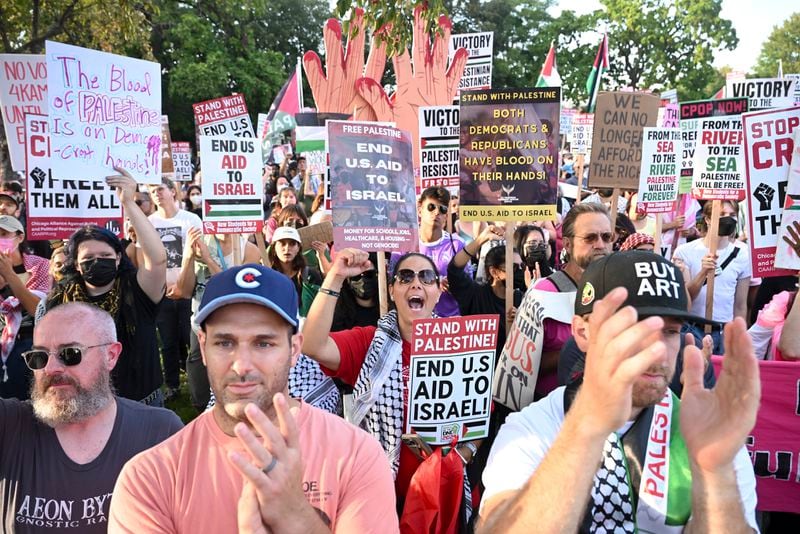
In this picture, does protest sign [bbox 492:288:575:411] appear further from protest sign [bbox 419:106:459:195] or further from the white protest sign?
protest sign [bbox 419:106:459:195]

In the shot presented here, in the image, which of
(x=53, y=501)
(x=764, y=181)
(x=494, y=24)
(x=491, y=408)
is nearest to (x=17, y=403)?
(x=53, y=501)

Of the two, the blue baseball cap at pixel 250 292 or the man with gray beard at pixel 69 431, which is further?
the man with gray beard at pixel 69 431

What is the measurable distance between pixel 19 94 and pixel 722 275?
22.0ft

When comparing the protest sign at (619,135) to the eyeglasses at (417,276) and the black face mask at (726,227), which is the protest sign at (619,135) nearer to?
the black face mask at (726,227)

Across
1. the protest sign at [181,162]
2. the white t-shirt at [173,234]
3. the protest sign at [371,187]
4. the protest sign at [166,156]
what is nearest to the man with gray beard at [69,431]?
the protest sign at [371,187]

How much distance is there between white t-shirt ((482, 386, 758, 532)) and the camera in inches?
82.0

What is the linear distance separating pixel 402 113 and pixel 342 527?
7.73 m

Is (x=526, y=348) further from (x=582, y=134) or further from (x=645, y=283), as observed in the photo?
(x=582, y=134)

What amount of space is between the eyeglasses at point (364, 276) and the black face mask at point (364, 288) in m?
0.01

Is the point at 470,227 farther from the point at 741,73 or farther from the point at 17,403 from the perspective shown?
the point at 741,73

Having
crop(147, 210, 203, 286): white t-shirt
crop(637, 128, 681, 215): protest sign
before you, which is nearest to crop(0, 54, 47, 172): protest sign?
crop(147, 210, 203, 286): white t-shirt

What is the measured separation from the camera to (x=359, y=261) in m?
4.19

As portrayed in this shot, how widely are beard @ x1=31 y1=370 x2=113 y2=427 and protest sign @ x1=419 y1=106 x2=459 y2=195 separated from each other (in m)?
4.60

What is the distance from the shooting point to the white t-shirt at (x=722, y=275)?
22.7 ft
